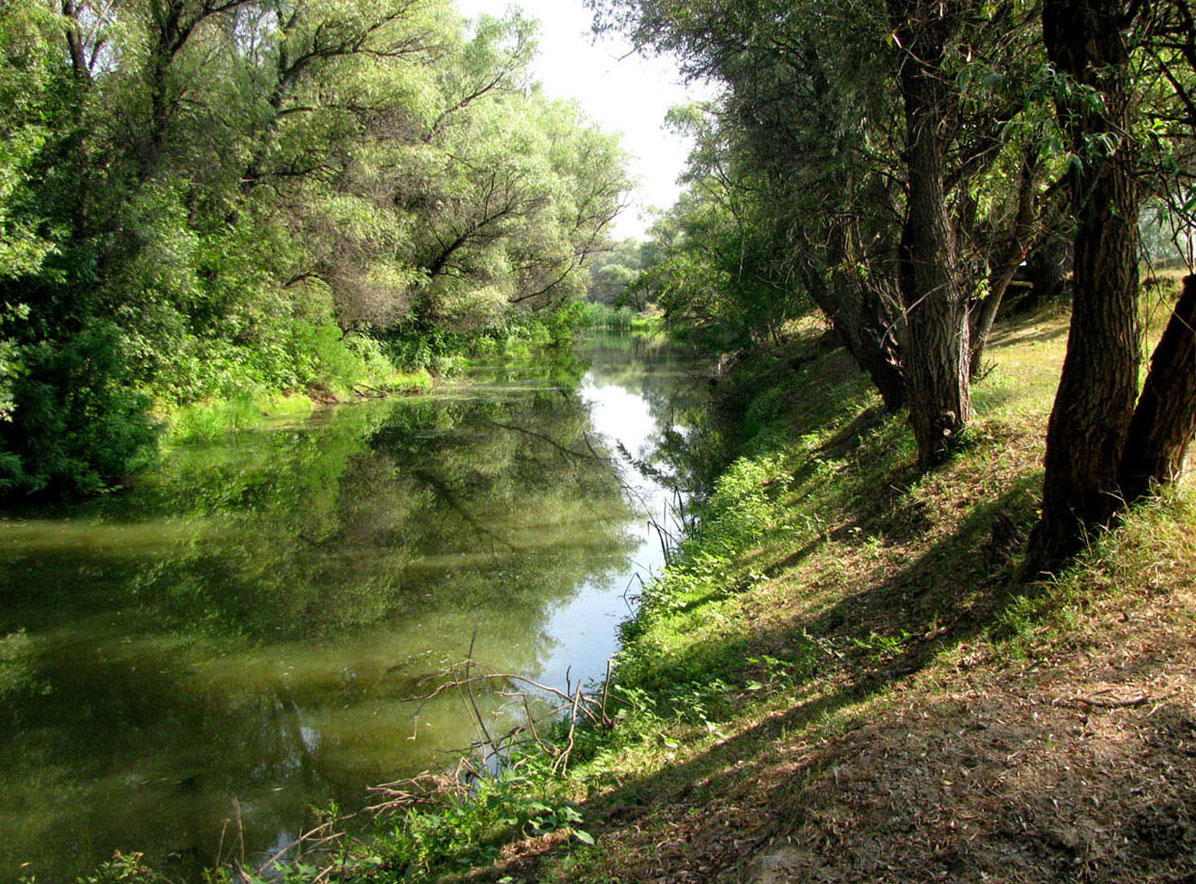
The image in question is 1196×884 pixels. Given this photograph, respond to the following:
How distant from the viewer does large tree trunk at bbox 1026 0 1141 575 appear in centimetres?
474

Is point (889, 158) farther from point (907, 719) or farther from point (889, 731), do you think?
point (889, 731)

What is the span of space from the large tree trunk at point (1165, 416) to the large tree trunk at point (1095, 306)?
→ 76mm

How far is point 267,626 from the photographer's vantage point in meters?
8.41

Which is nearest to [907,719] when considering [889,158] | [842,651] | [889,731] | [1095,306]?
[889,731]

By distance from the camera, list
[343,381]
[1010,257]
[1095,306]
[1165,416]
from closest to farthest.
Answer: [1165,416] → [1095,306] → [1010,257] → [343,381]

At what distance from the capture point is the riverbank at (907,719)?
311 centimetres

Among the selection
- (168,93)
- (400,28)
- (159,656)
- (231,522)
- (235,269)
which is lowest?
(159,656)

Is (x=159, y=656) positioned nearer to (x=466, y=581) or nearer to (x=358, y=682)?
(x=358, y=682)

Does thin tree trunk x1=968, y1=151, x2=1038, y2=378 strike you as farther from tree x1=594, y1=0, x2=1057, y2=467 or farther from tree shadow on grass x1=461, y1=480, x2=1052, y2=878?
tree shadow on grass x1=461, y1=480, x2=1052, y2=878

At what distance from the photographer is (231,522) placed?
1198 cm

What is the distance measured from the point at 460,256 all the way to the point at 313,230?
417 inches

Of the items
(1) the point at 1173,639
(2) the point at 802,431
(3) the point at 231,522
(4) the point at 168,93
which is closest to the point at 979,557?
(1) the point at 1173,639

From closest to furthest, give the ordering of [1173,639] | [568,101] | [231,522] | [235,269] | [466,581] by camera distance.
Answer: [1173,639] < [466,581] < [231,522] < [235,269] < [568,101]

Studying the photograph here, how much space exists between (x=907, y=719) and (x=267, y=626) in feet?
22.5
